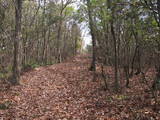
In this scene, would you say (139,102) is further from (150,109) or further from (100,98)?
(100,98)

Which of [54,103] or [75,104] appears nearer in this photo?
[75,104]

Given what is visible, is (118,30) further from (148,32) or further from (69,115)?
(69,115)

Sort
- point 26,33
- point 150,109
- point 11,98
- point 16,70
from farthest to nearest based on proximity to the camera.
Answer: point 26,33
point 16,70
point 11,98
point 150,109

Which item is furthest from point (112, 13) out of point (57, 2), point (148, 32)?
point (57, 2)

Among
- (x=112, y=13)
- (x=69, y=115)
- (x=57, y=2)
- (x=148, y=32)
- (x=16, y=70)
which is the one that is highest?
(x=57, y=2)

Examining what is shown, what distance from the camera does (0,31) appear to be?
604 inches

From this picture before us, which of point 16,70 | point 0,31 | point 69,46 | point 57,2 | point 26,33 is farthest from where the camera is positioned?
point 69,46

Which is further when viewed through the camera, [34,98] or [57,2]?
[57,2]

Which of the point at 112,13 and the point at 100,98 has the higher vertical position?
the point at 112,13

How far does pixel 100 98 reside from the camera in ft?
29.1

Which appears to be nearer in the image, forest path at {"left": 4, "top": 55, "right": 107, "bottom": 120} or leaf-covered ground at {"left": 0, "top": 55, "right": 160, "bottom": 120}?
leaf-covered ground at {"left": 0, "top": 55, "right": 160, "bottom": 120}

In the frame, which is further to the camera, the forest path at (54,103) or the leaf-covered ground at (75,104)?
the forest path at (54,103)

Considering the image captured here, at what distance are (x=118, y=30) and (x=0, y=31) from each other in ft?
33.0

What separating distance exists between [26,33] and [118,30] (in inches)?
547
